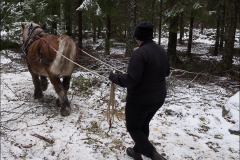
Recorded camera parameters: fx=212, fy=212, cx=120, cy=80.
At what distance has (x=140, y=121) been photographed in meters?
2.71

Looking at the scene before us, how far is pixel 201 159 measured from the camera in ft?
10.6

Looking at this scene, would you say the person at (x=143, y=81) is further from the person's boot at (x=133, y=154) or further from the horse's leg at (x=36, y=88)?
the horse's leg at (x=36, y=88)

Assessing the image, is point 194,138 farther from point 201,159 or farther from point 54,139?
point 54,139

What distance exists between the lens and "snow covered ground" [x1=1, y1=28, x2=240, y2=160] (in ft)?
10.9

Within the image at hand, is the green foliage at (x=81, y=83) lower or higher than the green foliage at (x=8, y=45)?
lower

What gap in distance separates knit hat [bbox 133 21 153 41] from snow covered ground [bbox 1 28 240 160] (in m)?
1.55

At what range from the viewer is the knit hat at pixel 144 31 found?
7.95ft

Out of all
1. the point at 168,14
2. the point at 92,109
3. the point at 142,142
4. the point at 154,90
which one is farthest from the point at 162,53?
the point at 168,14

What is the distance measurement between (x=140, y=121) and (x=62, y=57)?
80.1 inches

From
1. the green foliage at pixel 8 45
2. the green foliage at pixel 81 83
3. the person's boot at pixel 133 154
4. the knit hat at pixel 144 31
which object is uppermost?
the knit hat at pixel 144 31

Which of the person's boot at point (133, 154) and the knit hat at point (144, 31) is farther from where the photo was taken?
the person's boot at point (133, 154)

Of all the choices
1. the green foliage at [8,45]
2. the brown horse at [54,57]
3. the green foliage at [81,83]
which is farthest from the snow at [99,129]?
the green foliage at [8,45]

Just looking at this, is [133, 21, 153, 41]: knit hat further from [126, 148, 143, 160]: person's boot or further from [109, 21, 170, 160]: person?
[126, 148, 143, 160]: person's boot

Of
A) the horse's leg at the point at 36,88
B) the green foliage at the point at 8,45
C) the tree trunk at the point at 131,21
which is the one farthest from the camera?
the green foliage at the point at 8,45
